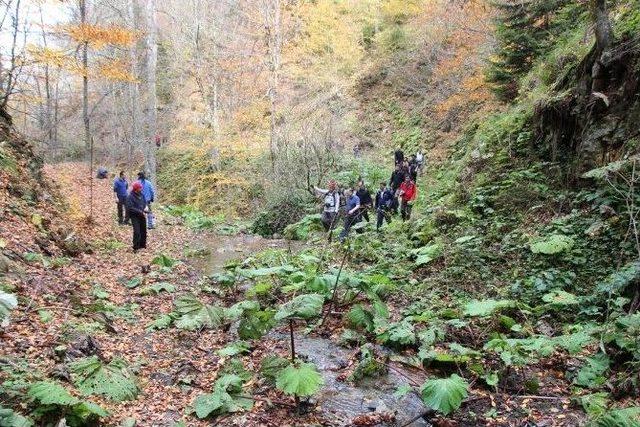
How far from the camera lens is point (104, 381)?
4320 millimetres

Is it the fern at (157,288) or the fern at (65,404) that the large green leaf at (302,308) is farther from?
the fern at (157,288)

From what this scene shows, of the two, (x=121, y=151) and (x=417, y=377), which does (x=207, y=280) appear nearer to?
(x=417, y=377)

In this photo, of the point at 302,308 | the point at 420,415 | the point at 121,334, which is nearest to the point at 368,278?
the point at 302,308

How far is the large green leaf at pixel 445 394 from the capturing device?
13.7 feet

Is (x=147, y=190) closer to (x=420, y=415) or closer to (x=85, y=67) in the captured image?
(x=85, y=67)

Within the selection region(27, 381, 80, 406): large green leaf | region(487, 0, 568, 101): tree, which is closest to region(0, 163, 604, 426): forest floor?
region(27, 381, 80, 406): large green leaf

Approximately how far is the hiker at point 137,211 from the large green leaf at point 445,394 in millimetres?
8334

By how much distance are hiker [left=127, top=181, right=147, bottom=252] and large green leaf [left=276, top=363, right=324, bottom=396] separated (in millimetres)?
7588

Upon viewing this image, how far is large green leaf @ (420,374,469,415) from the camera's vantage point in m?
4.17

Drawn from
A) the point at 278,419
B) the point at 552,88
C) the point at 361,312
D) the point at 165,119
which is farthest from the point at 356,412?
the point at 165,119

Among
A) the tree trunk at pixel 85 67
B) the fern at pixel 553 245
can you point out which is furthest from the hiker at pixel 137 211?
the fern at pixel 553 245

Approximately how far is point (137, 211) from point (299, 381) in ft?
25.6

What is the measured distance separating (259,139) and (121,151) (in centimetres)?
1387

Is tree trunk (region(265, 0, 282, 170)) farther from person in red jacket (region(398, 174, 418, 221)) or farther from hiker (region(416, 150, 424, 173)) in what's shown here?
person in red jacket (region(398, 174, 418, 221))
